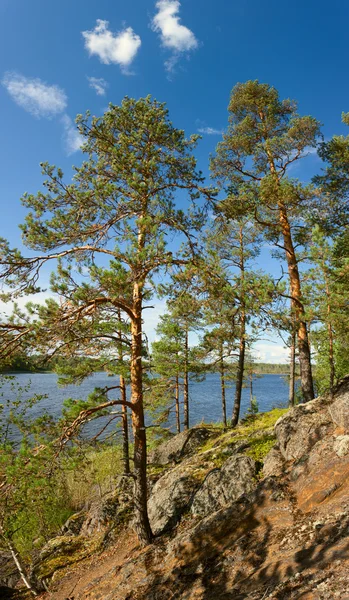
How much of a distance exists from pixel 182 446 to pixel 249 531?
11.1m

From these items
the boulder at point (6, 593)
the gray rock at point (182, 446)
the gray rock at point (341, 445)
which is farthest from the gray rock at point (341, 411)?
the boulder at point (6, 593)

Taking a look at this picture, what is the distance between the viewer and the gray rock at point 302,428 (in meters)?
7.79

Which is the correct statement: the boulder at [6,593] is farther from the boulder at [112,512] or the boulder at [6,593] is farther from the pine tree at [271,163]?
the pine tree at [271,163]

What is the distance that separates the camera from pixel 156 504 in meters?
9.69

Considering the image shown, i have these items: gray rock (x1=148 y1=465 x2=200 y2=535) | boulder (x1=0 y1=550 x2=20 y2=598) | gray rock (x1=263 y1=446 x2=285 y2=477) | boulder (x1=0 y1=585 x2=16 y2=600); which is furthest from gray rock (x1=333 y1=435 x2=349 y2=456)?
boulder (x1=0 y1=550 x2=20 y2=598)

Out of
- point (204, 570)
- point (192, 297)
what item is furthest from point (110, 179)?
point (204, 570)

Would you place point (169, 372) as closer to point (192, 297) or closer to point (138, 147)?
point (192, 297)

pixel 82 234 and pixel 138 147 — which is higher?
pixel 138 147

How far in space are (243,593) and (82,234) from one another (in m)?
7.01

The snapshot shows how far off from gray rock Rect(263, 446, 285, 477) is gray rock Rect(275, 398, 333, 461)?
153mm

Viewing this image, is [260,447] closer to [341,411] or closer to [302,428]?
[302,428]

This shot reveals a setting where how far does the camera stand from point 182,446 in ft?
53.2

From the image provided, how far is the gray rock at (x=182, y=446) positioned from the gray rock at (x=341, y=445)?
1031cm

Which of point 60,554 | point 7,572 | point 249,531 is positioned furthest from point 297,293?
point 7,572
